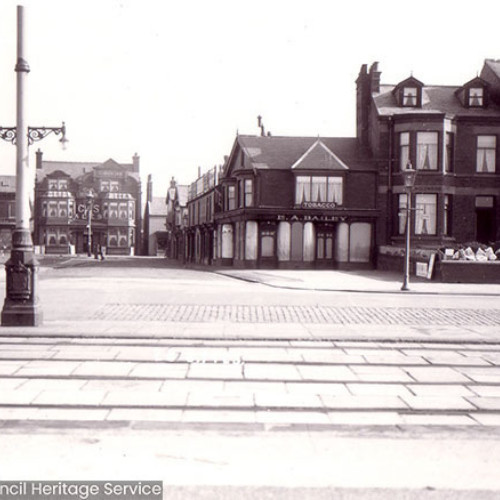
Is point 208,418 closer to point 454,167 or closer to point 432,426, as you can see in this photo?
point 432,426

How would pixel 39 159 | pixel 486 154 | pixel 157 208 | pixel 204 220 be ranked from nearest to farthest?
1. pixel 486 154
2. pixel 204 220
3. pixel 39 159
4. pixel 157 208

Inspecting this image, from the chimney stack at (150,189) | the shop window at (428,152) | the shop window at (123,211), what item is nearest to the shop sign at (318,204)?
the shop window at (428,152)

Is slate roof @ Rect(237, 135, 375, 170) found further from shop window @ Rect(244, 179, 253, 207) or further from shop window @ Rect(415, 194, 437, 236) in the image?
shop window @ Rect(415, 194, 437, 236)

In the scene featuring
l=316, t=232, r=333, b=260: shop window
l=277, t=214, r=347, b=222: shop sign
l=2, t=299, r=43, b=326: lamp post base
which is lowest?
l=2, t=299, r=43, b=326: lamp post base

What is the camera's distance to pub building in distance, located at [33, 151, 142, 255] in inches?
3056

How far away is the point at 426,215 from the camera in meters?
38.3

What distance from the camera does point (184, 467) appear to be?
15.4 ft

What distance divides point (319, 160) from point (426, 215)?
289 inches

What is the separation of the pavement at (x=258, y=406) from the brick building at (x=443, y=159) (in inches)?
1084

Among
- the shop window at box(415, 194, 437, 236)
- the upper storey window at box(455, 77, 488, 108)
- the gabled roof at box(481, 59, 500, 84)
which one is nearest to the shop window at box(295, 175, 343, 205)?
the shop window at box(415, 194, 437, 236)

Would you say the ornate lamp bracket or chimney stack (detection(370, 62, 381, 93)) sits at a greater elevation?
chimney stack (detection(370, 62, 381, 93))

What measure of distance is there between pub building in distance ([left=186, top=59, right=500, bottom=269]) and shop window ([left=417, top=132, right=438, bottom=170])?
59 millimetres

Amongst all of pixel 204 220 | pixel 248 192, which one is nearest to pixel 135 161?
pixel 204 220

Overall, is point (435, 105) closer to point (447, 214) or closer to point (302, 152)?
point (447, 214)
